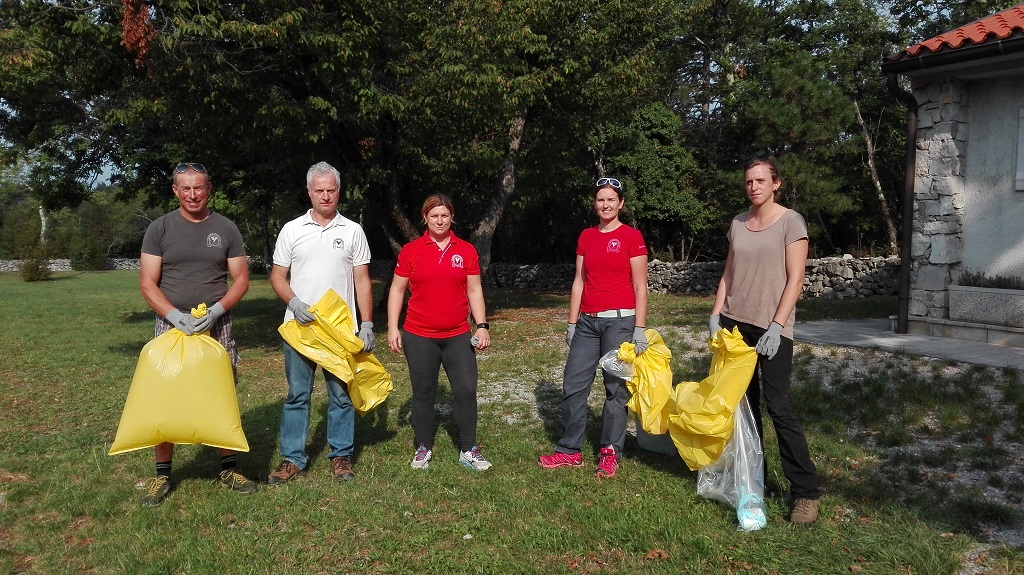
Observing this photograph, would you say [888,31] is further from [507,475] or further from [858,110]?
[507,475]

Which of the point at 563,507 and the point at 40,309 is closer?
the point at 563,507

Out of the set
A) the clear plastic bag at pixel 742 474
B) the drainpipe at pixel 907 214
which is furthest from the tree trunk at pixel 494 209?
the clear plastic bag at pixel 742 474

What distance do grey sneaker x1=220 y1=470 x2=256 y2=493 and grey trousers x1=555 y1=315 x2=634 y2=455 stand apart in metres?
1.89

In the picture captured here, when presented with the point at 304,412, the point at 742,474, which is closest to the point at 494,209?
the point at 304,412

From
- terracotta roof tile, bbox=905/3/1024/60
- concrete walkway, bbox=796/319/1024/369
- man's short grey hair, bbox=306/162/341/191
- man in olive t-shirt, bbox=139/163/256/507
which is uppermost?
terracotta roof tile, bbox=905/3/1024/60

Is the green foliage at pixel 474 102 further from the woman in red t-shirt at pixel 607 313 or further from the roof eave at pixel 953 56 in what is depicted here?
the woman in red t-shirt at pixel 607 313

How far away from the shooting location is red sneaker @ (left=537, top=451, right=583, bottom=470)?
4.59 m

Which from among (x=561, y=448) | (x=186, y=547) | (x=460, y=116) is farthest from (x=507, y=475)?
(x=460, y=116)

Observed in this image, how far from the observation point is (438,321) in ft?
14.6

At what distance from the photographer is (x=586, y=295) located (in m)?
4.57

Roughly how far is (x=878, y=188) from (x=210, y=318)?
1574 centimetres

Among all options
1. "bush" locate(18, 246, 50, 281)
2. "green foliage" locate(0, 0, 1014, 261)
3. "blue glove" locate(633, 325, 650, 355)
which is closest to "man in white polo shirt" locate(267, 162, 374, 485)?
"blue glove" locate(633, 325, 650, 355)

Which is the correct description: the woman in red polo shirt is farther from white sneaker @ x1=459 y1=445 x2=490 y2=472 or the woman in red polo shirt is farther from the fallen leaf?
the fallen leaf

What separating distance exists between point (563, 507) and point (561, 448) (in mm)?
757
